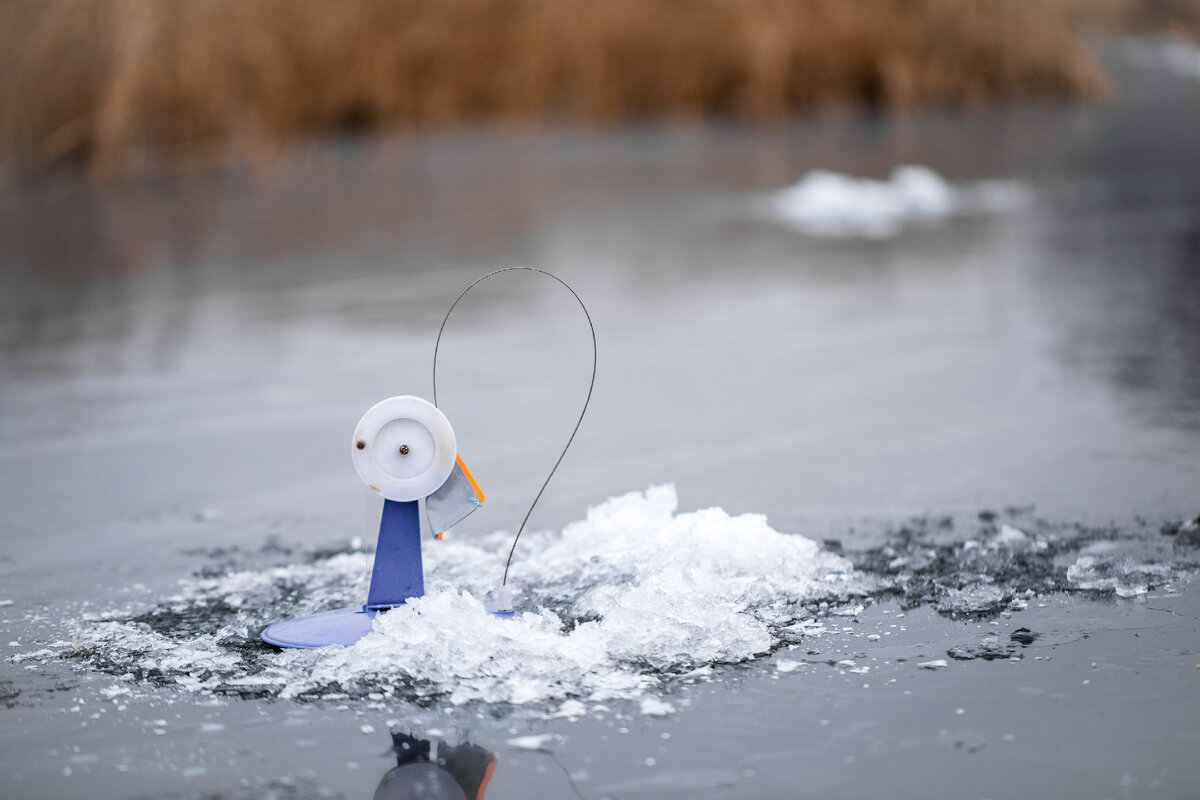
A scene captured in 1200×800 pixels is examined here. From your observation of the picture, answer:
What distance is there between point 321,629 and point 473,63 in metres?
14.7

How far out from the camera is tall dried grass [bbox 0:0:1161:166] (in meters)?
14.2

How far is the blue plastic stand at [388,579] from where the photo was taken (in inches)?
134

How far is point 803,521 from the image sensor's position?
419 centimetres

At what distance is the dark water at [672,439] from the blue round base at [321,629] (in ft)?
1.00

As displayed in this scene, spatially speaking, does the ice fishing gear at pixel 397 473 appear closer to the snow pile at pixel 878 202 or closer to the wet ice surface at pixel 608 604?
the wet ice surface at pixel 608 604

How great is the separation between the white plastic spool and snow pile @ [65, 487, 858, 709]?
276mm

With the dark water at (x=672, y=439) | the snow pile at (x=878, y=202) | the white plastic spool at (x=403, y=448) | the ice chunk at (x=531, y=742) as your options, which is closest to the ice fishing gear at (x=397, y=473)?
the white plastic spool at (x=403, y=448)

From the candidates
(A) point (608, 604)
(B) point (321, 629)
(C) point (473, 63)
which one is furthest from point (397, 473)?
(C) point (473, 63)

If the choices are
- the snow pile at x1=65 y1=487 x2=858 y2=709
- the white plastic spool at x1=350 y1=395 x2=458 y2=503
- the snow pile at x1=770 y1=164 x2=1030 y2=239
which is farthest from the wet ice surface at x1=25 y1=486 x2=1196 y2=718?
the snow pile at x1=770 y1=164 x2=1030 y2=239

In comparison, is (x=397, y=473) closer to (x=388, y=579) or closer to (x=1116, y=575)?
(x=388, y=579)

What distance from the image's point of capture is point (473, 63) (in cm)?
1734

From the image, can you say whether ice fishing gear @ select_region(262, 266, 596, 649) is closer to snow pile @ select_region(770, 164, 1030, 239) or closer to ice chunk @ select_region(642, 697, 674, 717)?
ice chunk @ select_region(642, 697, 674, 717)

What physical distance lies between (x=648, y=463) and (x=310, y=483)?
1.11m

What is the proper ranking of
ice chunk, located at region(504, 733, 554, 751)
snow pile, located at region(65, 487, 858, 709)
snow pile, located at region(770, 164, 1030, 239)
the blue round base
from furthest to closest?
snow pile, located at region(770, 164, 1030, 239), the blue round base, snow pile, located at region(65, 487, 858, 709), ice chunk, located at region(504, 733, 554, 751)
